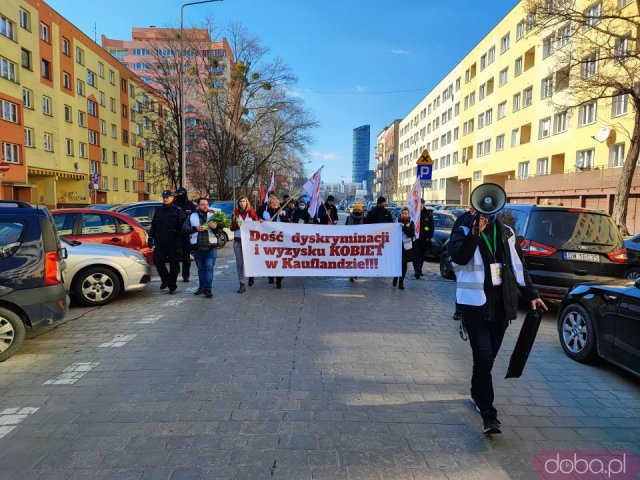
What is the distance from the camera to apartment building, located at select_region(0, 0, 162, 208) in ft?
94.9

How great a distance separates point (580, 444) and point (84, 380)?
14.2 feet

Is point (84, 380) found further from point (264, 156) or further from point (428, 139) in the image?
point (428, 139)

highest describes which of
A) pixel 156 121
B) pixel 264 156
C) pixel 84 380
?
pixel 156 121

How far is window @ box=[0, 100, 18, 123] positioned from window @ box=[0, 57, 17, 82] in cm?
160

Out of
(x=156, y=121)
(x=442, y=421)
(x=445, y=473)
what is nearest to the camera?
(x=445, y=473)

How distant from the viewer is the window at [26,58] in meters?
30.8

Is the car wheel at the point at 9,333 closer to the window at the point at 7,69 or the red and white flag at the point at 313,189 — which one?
the red and white flag at the point at 313,189

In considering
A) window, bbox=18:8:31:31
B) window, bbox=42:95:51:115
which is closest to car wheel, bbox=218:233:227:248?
window, bbox=42:95:51:115

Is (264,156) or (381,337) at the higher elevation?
(264,156)

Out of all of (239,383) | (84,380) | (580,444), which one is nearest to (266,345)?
(239,383)

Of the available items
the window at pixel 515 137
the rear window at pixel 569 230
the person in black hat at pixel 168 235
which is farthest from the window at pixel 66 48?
the rear window at pixel 569 230

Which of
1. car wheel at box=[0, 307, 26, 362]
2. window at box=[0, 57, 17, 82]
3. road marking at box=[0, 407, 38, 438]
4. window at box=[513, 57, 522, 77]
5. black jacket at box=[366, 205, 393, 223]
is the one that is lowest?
road marking at box=[0, 407, 38, 438]

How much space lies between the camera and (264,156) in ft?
132

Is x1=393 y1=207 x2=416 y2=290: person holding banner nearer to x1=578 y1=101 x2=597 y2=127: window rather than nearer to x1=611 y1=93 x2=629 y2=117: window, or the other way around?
x1=611 y1=93 x2=629 y2=117: window
